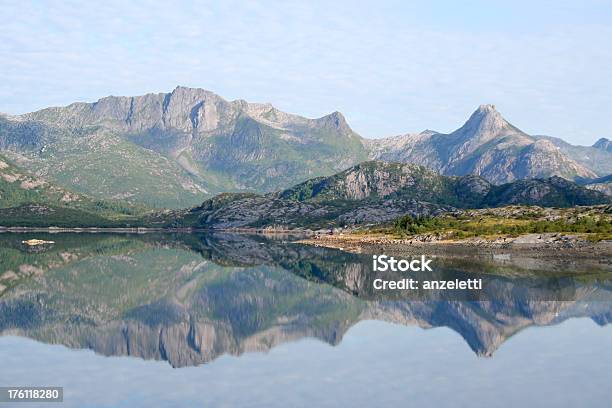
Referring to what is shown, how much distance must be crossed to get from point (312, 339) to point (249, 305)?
27.3m

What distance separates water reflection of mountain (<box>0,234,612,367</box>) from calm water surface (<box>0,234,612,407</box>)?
0.38 metres

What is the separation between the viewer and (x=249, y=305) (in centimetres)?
9462

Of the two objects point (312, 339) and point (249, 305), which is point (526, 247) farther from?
point (312, 339)

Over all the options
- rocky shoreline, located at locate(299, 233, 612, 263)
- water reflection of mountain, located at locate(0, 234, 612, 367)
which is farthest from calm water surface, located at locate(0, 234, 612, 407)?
rocky shoreline, located at locate(299, 233, 612, 263)

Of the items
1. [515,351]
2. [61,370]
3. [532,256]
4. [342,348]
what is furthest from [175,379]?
[532,256]

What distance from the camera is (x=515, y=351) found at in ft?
Result: 193

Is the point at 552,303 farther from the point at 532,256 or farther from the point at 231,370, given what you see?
the point at 532,256

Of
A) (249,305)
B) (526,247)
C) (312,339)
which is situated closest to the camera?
(312,339)

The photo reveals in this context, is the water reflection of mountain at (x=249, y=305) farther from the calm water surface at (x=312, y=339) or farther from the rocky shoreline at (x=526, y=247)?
the rocky shoreline at (x=526, y=247)

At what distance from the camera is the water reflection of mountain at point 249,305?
68625 millimetres

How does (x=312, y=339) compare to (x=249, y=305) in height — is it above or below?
below

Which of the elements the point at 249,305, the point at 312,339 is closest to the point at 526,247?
the point at 249,305

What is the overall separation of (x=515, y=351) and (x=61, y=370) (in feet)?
128

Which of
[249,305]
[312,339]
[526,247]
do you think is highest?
[526,247]
